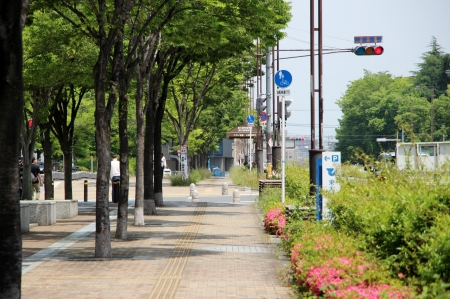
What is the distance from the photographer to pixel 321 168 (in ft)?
50.9

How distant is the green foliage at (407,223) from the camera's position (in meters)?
7.08

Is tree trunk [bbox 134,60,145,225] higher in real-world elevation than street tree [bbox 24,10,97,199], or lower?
lower

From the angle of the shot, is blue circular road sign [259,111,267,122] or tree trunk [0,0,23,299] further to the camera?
blue circular road sign [259,111,267,122]

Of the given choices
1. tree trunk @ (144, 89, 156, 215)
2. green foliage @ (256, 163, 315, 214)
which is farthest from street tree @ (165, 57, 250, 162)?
green foliage @ (256, 163, 315, 214)

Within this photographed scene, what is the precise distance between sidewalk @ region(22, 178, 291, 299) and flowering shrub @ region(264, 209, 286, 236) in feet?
0.85

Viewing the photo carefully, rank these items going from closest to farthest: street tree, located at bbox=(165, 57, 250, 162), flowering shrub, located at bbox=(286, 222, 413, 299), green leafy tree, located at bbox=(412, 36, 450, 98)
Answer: flowering shrub, located at bbox=(286, 222, 413, 299)
street tree, located at bbox=(165, 57, 250, 162)
green leafy tree, located at bbox=(412, 36, 450, 98)

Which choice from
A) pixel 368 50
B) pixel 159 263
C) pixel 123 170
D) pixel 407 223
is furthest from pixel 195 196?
pixel 407 223

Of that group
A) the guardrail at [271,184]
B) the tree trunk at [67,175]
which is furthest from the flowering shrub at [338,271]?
the tree trunk at [67,175]

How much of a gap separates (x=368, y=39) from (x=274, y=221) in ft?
26.4

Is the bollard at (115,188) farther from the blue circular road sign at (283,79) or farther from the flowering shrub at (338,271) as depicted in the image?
the flowering shrub at (338,271)

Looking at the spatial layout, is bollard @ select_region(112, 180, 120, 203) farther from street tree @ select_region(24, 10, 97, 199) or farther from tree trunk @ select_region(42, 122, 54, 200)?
street tree @ select_region(24, 10, 97, 199)

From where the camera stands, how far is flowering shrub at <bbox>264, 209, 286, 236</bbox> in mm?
18141

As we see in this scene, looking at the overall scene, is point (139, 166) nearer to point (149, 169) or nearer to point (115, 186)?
point (149, 169)

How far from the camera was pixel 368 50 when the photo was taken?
77.1 ft
